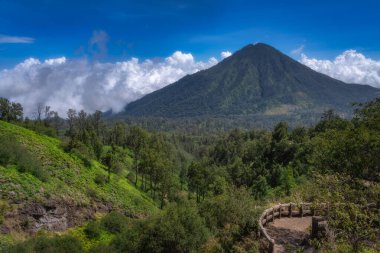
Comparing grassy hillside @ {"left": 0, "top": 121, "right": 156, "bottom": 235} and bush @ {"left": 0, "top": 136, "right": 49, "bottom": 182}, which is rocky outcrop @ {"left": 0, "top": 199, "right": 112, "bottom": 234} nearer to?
grassy hillside @ {"left": 0, "top": 121, "right": 156, "bottom": 235}

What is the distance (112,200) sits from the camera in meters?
59.7

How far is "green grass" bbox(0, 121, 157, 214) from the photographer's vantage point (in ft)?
145

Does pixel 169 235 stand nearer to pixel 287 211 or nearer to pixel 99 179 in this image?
pixel 287 211

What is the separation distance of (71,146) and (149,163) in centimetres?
1822

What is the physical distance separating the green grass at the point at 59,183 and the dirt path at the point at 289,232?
33430mm

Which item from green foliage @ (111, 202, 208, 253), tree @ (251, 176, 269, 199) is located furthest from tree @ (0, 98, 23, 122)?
green foliage @ (111, 202, 208, 253)

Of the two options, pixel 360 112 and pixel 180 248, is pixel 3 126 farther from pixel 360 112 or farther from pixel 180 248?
pixel 360 112

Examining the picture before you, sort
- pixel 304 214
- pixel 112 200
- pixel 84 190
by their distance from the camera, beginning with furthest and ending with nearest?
pixel 112 200 → pixel 84 190 → pixel 304 214

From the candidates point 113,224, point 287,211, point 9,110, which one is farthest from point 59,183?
point 9,110

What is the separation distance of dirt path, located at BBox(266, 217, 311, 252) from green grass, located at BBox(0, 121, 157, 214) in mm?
33430

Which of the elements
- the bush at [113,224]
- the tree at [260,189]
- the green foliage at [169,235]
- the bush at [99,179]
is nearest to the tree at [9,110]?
the bush at [99,179]

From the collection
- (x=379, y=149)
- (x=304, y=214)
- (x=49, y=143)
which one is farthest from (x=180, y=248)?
(x=49, y=143)

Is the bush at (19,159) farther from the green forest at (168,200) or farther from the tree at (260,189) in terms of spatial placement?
the tree at (260,189)

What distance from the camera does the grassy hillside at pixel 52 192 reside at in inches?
1673
